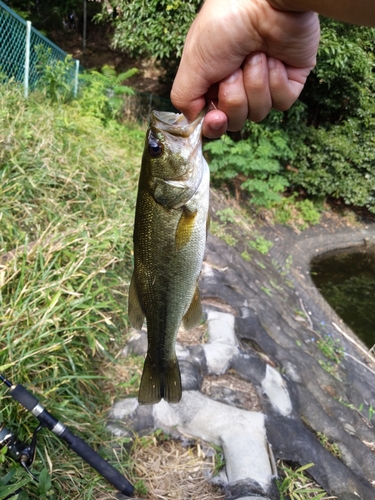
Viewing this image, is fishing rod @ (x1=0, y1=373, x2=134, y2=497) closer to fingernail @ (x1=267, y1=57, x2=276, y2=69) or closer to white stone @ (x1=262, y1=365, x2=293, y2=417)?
white stone @ (x1=262, y1=365, x2=293, y2=417)

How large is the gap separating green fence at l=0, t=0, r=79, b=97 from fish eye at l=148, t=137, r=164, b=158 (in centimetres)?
495

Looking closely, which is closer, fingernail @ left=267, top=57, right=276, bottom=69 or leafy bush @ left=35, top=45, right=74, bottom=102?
fingernail @ left=267, top=57, right=276, bottom=69

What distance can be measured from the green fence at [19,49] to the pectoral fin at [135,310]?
5.07 m

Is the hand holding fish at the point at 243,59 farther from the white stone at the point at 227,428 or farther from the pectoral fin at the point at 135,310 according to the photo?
the white stone at the point at 227,428

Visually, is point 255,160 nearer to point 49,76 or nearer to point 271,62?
point 49,76

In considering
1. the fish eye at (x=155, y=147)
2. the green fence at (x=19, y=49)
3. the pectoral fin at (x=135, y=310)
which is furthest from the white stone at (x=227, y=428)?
the green fence at (x=19, y=49)

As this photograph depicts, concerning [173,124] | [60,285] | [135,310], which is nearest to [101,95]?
[60,285]

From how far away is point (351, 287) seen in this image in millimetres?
9570

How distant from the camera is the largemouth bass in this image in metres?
1.54

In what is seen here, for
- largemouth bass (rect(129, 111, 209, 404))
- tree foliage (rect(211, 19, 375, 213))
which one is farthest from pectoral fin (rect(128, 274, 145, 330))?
tree foliage (rect(211, 19, 375, 213))

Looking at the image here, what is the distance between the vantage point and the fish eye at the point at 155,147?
5.03 feet

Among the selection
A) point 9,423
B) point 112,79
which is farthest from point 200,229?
point 112,79

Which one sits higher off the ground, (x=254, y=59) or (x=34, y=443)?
(x=254, y=59)

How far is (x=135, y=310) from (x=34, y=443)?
3.16 ft
